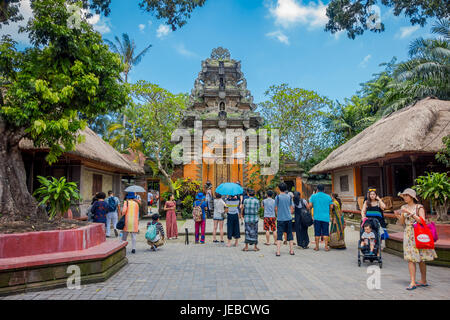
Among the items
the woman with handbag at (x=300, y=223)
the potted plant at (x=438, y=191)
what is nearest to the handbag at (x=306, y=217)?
the woman with handbag at (x=300, y=223)

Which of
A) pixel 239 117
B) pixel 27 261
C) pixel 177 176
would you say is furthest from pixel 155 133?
pixel 27 261

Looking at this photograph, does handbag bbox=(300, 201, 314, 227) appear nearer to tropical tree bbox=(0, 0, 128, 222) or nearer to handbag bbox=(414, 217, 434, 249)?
handbag bbox=(414, 217, 434, 249)

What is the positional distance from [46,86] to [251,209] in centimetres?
547

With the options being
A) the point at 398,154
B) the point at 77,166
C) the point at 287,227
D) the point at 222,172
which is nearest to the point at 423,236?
the point at 287,227

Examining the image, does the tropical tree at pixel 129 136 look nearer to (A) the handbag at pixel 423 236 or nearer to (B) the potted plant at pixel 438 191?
(B) the potted plant at pixel 438 191

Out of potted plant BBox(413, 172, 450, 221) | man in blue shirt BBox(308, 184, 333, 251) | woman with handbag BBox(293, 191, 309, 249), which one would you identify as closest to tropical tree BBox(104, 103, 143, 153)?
woman with handbag BBox(293, 191, 309, 249)

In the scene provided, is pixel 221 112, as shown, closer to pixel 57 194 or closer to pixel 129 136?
pixel 129 136

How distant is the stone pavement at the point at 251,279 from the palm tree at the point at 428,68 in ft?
41.0

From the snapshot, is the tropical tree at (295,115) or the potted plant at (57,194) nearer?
the potted plant at (57,194)

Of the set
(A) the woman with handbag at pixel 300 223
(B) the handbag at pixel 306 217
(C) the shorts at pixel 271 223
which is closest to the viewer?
(B) the handbag at pixel 306 217

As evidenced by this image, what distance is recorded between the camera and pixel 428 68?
1541 centimetres

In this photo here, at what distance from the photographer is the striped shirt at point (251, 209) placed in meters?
8.10

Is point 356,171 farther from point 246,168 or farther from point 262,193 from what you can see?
point 246,168
